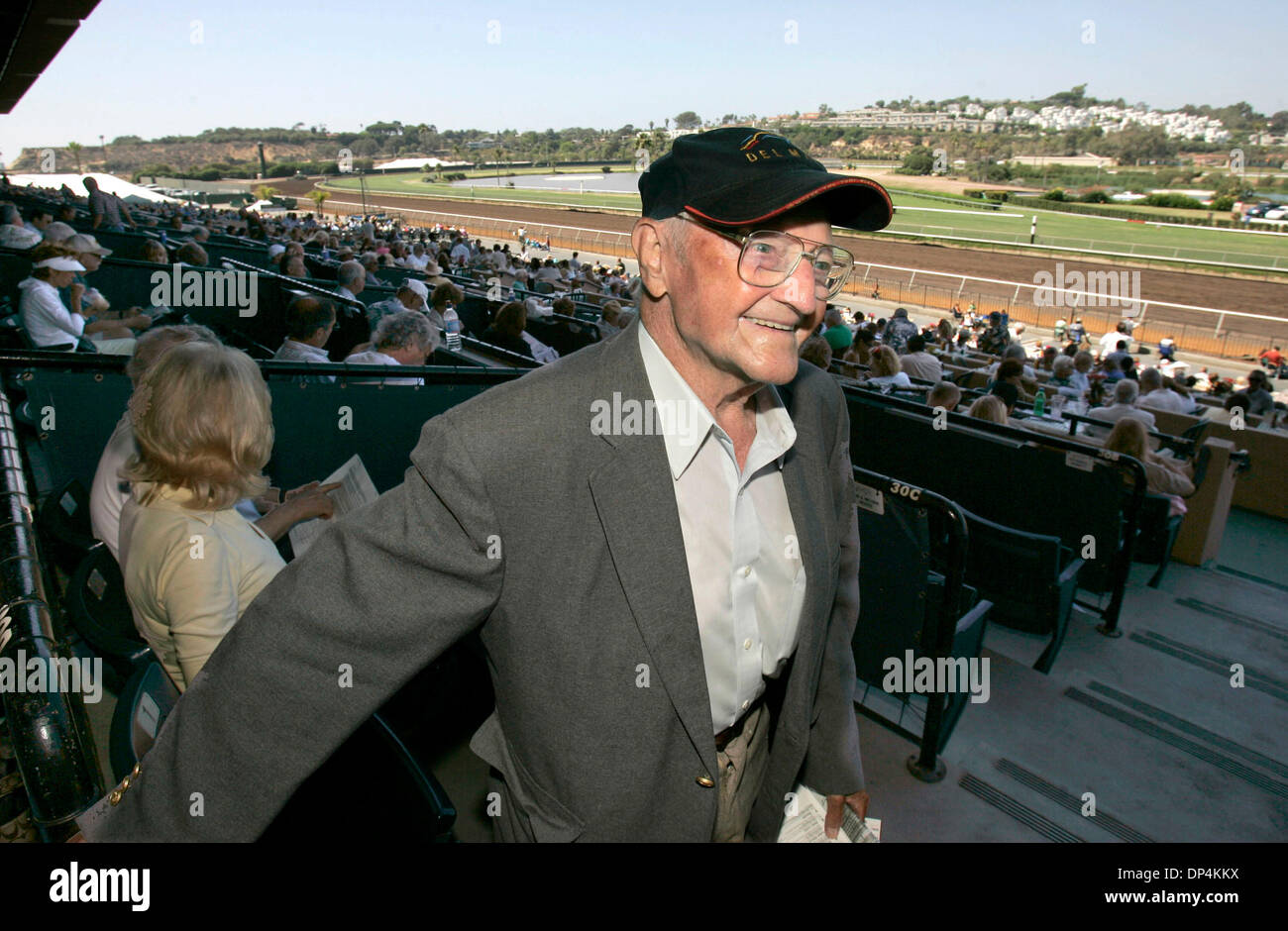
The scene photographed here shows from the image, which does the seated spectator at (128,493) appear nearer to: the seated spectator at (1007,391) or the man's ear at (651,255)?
the man's ear at (651,255)

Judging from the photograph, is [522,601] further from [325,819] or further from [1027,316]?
[1027,316]

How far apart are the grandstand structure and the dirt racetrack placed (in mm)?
27386

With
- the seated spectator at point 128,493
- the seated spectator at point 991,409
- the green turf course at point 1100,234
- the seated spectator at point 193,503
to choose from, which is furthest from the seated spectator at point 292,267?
the green turf course at point 1100,234

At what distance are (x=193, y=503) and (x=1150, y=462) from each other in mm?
6756

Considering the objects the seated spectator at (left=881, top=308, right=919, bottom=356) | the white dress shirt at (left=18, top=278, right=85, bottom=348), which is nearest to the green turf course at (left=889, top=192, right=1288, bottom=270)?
the seated spectator at (left=881, top=308, right=919, bottom=356)

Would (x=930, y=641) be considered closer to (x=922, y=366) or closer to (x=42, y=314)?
(x=922, y=366)

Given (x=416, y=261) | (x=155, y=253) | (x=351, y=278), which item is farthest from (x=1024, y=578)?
(x=416, y=261)

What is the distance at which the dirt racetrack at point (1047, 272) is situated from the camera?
30.8m

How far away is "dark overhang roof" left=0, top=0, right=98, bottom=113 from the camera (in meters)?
7.68

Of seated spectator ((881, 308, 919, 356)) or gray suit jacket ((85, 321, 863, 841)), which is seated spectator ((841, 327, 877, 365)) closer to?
seated spectator ((881, 308, 919, 356))

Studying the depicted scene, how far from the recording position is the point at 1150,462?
5.90 meters

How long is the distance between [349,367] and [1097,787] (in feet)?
14.5

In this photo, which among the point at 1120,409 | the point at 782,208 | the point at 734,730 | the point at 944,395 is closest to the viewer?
the point at 782,208

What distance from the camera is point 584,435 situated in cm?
126
